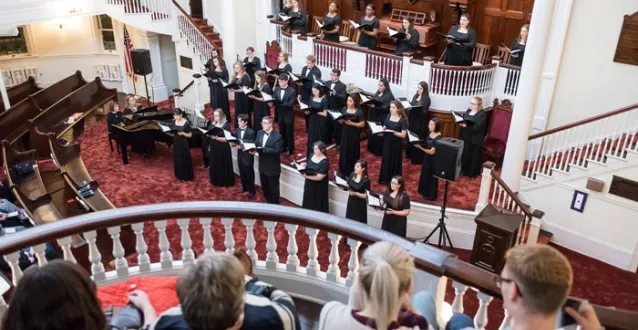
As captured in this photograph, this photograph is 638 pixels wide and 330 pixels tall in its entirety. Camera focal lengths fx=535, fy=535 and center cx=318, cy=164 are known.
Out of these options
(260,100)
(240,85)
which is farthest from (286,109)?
(240,85)

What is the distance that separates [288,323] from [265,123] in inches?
262

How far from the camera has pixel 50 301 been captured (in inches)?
71.2

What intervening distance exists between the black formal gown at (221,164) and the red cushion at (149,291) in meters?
6.57

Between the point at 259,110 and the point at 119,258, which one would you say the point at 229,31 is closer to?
the point at 259,110

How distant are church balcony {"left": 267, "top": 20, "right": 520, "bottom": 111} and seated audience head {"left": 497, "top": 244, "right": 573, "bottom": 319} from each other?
28.5 ft

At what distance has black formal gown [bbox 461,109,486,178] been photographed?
9076mm

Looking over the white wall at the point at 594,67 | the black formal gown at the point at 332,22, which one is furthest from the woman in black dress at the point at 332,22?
the white wall at the point at 594,67

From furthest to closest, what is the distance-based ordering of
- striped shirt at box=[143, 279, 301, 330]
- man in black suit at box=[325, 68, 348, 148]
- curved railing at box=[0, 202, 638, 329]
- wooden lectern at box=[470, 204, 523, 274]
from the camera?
man in black suit at box=[325, 68, 348, 148]
wooden lectern at box=[470, 204, 523, 274]
curved railing at box=[0, 202, 638, 329]
striped shirt at box=[143, 279, 301, 330]

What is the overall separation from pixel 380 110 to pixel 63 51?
36.3 ft

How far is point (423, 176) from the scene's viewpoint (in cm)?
899

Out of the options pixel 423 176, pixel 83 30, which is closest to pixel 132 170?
pixel 423 176

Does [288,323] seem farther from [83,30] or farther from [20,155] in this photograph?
[83,30]

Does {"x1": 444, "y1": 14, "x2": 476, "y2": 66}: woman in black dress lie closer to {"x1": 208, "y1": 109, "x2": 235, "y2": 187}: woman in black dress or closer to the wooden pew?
{"x1": 208, "y1": 109, "x2": 235, "y2": 187}: woman in black dress

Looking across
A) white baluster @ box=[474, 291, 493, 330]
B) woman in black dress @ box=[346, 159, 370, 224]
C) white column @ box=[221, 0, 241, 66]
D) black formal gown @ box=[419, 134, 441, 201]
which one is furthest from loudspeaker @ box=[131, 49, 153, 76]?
white baluster @ box=[474, 291, 493, 330]
